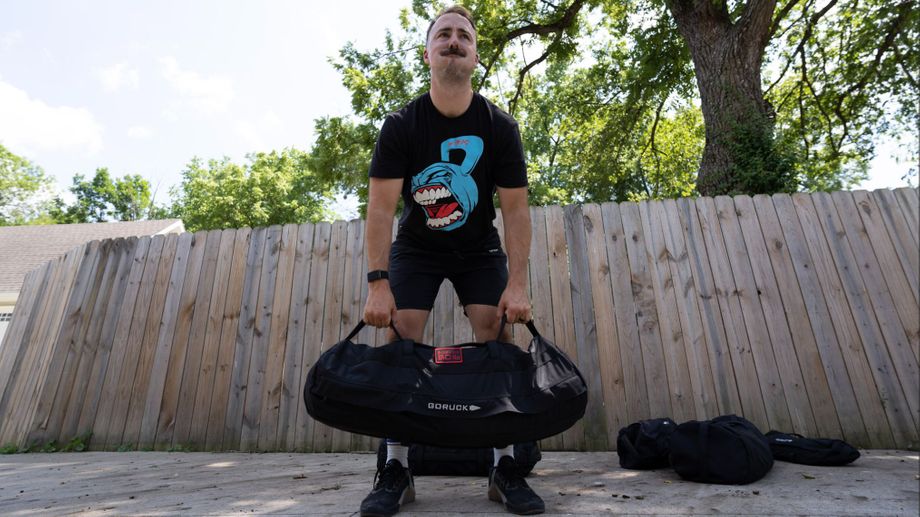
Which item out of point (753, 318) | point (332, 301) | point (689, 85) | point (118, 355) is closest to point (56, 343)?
point (118, 355)

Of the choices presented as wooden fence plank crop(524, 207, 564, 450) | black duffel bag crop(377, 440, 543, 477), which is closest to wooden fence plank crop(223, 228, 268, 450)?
wooden fence plank crop(524, 207, 564, 450)

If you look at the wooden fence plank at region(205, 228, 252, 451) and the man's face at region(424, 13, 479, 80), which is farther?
the wooden fence plank at region(205, 228, 252, 451)

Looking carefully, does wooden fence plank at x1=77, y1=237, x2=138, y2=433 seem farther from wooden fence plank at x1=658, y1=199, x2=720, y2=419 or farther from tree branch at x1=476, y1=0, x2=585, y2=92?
tree branch at x1=476, y1=0, x2=585, y2=92

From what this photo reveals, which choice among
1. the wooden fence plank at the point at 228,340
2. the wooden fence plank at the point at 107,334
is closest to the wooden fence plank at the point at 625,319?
the wooden fence plank at the point at 228,340

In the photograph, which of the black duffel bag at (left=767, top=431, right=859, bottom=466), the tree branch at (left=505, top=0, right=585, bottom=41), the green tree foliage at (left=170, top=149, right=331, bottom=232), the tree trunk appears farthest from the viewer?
the green tree foliage at (left=170, top=149, right=331, bottom=232)

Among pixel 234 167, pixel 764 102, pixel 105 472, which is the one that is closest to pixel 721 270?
pixel 764 102

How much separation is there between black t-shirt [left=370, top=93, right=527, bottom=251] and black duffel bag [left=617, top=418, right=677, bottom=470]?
4.77 ft

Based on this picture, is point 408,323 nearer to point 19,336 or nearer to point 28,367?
point 28,367

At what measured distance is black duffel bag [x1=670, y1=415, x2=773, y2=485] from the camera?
6.77 feet

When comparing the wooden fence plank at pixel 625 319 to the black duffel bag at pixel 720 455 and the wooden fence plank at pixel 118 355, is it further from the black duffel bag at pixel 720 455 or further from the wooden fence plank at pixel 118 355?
the wooden fence plank at pixel 118 355

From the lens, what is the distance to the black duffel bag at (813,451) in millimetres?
2441

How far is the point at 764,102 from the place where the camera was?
5.47 metres

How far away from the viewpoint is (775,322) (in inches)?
131

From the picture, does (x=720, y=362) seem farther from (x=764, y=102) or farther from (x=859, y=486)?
(x=764, y=102)
